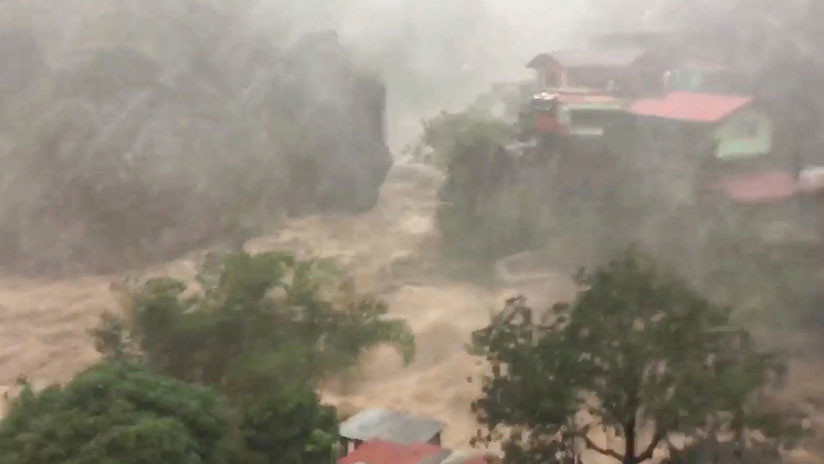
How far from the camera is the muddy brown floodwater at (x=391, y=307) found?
3199 mm

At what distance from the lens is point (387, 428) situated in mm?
2740

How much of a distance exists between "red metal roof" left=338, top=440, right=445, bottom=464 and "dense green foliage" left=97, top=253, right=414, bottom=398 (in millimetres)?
253

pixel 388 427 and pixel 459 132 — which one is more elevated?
pixel 459 132

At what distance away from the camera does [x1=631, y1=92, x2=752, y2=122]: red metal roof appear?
3.37 meters

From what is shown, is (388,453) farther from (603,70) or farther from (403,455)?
(603,70)

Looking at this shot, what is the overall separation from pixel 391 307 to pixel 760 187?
1.63 meters

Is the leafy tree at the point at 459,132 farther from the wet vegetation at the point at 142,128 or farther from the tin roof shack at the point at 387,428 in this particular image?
the tin roof shack at the point at 387,428

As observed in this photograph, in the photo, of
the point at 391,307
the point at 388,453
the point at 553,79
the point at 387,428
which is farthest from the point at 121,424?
the point at 553,79

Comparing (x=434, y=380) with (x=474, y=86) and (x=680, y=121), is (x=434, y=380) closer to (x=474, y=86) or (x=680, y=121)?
(x=680, y=121)

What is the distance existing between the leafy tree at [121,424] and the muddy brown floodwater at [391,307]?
1100 mm

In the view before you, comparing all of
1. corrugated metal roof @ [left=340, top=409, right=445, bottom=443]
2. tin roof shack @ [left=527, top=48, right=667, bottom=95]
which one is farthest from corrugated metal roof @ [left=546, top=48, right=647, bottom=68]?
corrugated metal roof @ [left=340, top=409, right=445, bottom=443]

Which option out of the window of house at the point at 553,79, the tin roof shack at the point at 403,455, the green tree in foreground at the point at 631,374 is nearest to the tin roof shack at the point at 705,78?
the window of house at the point at 553,79

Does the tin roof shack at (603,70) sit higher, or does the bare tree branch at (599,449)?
the tin roof shack at (603,70)

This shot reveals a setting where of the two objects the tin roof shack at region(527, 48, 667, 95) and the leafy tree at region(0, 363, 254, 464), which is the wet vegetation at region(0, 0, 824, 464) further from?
the tin roof shack at region(527, 48, 667, 95)
